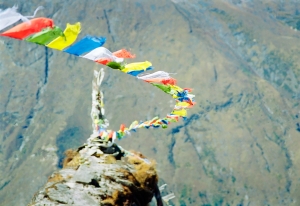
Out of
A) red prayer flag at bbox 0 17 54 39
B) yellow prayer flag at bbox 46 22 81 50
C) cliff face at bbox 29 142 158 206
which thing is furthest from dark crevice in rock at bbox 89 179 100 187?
red prayer flag at bbox 0 17 54 39

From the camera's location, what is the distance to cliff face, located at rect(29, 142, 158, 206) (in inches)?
181

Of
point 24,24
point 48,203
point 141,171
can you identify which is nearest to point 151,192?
point 141,171

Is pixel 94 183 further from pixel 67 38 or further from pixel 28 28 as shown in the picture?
pixel 28 28

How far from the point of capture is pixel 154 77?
727 cm

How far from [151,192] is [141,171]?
289 mm

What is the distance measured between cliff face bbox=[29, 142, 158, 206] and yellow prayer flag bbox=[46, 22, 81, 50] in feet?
4.19

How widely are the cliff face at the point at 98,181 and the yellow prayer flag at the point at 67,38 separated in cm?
128

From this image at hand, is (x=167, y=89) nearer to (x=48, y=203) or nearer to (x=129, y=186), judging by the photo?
(x=129, y=186)

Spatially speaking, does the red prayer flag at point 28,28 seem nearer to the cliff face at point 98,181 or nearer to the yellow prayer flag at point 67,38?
the yellow prayer flag at point 67,38

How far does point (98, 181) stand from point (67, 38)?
1507 mm

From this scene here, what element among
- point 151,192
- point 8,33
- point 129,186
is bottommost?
point 151,192

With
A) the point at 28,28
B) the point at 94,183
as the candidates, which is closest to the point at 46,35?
the point at 28,28

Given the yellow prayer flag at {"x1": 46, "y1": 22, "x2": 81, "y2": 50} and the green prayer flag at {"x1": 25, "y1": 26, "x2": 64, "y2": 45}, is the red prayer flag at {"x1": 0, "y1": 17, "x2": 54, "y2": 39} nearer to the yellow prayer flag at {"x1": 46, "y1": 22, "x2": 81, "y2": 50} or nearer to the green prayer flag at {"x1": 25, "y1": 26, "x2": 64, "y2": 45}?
the green prayer flag at {"x1": 25, "y1": 26, "x2": 64, "y2": 45}

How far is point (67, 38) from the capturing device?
201 inches
